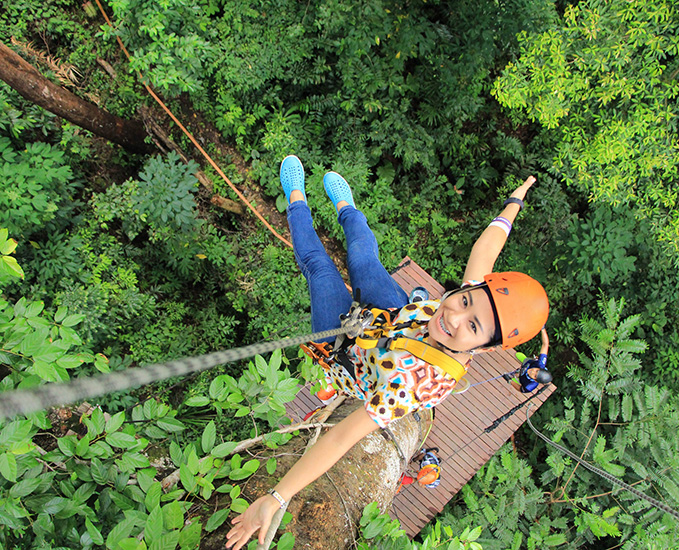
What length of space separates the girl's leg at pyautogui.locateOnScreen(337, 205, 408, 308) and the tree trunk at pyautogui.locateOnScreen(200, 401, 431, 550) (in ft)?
3.02

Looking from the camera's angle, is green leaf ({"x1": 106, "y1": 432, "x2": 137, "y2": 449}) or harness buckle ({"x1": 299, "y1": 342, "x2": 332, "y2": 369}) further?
harness buckle ({"x1": 299, "y1": 342, "x2": 332, "y2": 369})

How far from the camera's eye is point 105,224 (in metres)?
4.79

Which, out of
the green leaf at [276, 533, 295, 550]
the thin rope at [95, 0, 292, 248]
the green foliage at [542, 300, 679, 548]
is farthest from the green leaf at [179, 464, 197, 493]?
the green foliage at [542, 300, 679, 548]

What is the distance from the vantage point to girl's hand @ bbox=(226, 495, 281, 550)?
1.76 meters

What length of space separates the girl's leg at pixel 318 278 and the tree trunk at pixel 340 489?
777mm

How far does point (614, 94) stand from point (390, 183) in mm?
2638

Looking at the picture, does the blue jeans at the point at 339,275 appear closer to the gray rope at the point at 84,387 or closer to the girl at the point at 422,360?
the girl at the point at 422,360

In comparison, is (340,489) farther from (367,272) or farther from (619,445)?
(619,445)

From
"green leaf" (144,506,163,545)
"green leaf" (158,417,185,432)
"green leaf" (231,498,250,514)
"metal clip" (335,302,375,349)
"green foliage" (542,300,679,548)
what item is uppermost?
"green leaf" (158,417,185,432)

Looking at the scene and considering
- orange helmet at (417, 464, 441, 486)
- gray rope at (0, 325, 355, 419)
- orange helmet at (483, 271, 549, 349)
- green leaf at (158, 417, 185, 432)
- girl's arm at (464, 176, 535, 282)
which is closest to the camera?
gray rope at (0, 325, 355, 419)

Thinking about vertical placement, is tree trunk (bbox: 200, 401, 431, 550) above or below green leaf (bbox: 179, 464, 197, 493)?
below

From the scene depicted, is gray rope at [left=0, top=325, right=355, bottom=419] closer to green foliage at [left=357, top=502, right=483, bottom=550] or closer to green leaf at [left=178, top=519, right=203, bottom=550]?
green leaf at [left=178, top=519, right=203, bottom=550]

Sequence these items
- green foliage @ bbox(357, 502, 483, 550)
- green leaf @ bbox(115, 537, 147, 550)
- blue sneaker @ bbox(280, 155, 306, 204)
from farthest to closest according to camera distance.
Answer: blue sneaker @ bbox(280, 155, 306, 204) < green foliage @ bbox(357, 502, 483, 550) < green leaf @ bbox(115, 537, 147, 550)

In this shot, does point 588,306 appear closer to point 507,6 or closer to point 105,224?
A: point 507,6
